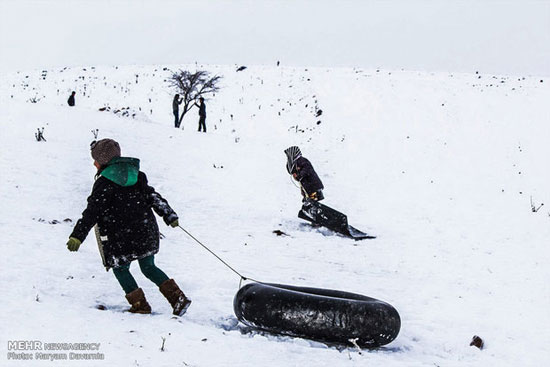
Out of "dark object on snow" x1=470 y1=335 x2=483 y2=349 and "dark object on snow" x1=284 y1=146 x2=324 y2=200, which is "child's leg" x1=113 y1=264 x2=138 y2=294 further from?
"dark object on snow" x1=284 y1=146 x2=324 y2=200

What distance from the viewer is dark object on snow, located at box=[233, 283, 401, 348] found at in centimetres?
436

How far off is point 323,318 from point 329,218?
221 inches

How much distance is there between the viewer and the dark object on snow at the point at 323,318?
4.36 m

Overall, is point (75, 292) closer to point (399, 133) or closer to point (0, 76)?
point (399, 133)

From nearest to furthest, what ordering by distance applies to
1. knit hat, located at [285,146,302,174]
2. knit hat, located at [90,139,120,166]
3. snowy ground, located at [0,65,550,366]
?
snowy ground, located at [0,65,550,366] → knit hat, located at [90,139,120,166] → knit hat, located at [285,146,302,174]

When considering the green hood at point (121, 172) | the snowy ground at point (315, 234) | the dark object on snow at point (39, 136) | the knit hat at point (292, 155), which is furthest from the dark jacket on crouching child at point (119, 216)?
the dark object on snow at point (39, 136)

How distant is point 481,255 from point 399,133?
16078mm

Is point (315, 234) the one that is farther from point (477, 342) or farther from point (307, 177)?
point (477, 342)

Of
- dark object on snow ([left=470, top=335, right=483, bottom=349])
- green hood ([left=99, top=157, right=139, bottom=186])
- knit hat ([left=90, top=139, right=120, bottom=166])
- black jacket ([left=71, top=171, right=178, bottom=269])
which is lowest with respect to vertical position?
dark object on snow ([left=470, top=335, right=483, bottom=349])

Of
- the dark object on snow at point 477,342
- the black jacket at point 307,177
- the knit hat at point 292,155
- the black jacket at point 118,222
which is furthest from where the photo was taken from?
the knit hat at point 292,155

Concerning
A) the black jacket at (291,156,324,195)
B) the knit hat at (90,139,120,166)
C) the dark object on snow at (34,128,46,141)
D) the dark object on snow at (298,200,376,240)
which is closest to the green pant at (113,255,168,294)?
the knit hat at (90,139,120,166)

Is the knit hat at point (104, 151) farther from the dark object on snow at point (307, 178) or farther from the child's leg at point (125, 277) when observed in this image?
the dark object on snow at point (307, 178)

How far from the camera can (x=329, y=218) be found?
32.5 feet

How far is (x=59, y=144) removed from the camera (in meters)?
14.1
